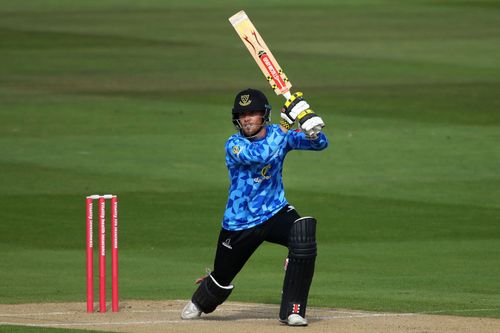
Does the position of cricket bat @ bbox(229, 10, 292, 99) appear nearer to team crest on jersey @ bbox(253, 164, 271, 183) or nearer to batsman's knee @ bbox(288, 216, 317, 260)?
team crest on jersey @ bbox(253, 164, 271, 183)

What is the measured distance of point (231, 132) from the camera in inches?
990

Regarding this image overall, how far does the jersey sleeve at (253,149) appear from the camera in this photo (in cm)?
1099

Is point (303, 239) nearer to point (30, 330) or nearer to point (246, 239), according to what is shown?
point (246, 239)

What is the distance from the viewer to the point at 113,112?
1073 inches

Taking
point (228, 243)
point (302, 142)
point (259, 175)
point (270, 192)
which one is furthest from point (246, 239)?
point (302, 142)

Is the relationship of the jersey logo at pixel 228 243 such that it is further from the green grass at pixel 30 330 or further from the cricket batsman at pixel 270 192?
the green grass at pixel 30 330

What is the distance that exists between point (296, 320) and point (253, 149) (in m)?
1.34

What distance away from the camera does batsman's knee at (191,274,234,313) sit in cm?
1162

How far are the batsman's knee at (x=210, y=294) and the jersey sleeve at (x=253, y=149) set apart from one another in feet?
3.54

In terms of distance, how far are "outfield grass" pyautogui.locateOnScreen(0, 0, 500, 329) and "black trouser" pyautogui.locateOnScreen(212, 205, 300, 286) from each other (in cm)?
154

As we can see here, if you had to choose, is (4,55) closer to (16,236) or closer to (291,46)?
(291,46)

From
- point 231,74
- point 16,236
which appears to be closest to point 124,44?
point 231,74

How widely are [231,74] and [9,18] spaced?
41.7 ft

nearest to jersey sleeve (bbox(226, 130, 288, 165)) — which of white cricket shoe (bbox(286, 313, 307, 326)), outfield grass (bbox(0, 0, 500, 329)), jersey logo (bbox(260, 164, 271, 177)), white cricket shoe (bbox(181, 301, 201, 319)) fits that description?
jersey logo (bbox(260, 164, 271, 177))
